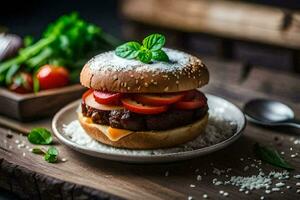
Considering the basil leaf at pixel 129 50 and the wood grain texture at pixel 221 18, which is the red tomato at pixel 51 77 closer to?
the basil leaf at pixel 129 50

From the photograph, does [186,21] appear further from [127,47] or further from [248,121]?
[127,47]

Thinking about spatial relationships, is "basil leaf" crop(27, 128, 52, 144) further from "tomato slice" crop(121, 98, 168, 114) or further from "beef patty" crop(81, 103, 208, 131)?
"tomato slice" crop(121, 98, 168, 114)

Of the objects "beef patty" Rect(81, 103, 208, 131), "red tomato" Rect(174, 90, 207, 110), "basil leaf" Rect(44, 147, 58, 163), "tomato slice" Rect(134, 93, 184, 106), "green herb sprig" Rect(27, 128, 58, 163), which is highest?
"tomato slice" Rect(134, 93, 184, 106)

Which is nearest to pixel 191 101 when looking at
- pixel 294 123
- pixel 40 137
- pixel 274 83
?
pixel 294 123

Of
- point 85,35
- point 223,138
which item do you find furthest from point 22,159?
point 85,35

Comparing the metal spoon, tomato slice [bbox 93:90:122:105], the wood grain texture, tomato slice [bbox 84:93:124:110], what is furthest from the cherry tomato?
the wood grain texture

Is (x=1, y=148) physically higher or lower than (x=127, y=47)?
lower
